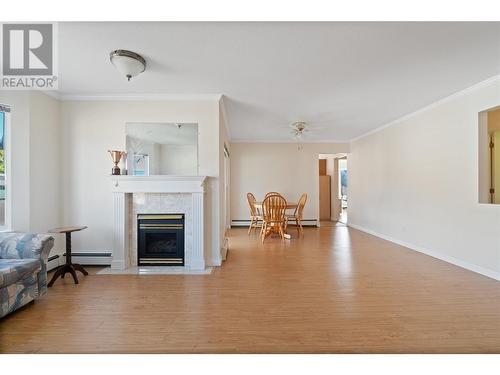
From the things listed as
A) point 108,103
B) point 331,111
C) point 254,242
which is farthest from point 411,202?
point 108,103

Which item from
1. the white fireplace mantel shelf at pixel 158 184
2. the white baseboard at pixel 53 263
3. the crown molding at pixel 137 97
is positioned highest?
the crown molding at pixel 137 97

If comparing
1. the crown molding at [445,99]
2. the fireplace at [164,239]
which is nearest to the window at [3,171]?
the fireplace at [164,239]

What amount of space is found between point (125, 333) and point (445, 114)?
479 centimetres

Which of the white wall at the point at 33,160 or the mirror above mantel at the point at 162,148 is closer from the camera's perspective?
the white wall at the point at 33,160

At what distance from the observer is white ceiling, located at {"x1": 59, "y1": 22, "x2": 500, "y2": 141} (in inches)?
82.0

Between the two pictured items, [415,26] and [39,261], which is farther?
[39,261]

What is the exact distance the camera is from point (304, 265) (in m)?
3.57

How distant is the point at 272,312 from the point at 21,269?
2211mm

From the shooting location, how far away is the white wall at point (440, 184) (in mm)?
3211

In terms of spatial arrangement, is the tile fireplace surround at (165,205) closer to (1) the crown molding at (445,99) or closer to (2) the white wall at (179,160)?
(2) the white wall at (179,160)

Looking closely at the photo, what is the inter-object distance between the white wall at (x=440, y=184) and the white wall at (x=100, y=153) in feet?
11.1
